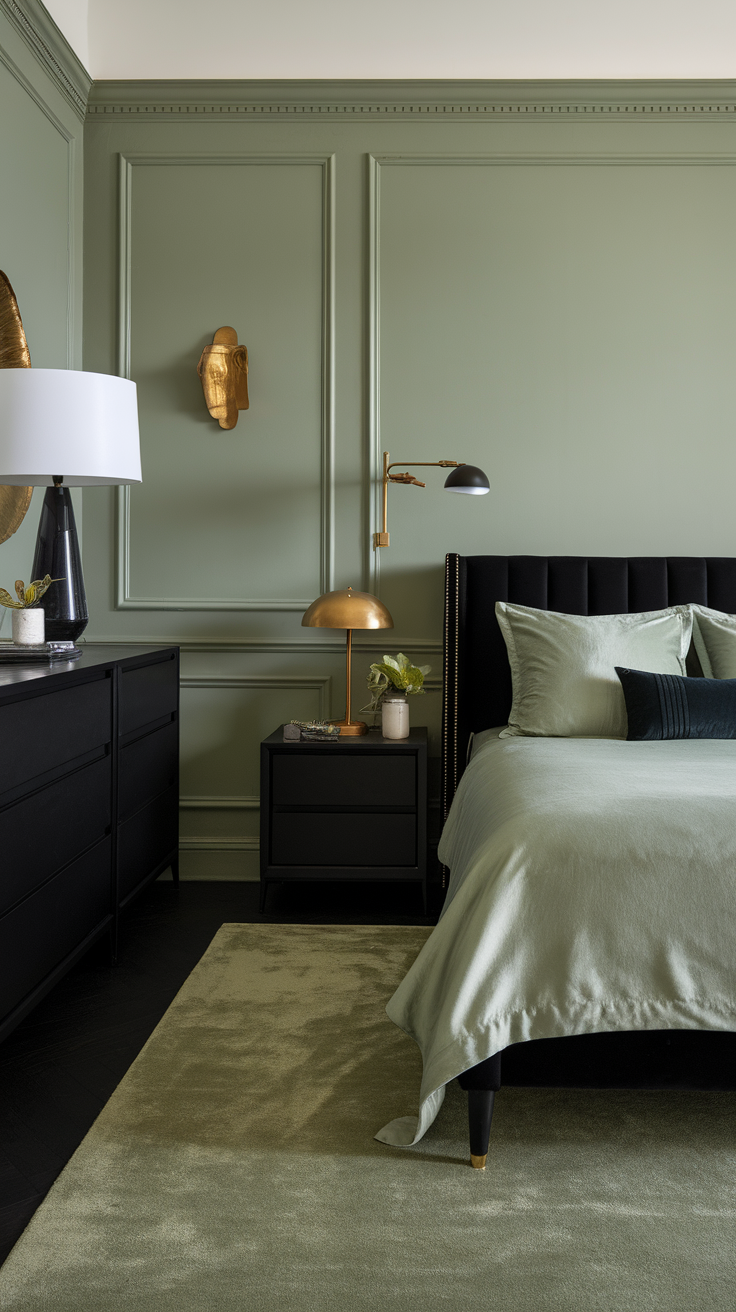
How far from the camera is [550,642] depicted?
302cm

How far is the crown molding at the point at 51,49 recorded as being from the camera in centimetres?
299

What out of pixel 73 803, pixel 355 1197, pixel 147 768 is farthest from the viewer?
pixel 147 768

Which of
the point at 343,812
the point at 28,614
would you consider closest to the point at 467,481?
the point at 343,812

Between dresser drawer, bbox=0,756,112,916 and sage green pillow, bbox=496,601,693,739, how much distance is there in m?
1.29

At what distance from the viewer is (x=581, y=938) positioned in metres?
1.63

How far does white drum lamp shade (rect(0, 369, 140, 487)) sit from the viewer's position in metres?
2.46

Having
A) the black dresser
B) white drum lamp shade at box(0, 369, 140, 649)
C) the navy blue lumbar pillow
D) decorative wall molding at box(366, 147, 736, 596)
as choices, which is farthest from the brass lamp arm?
the navy blue lumbar pillow

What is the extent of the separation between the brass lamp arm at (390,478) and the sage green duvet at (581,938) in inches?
72.6

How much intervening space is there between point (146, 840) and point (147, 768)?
24cm

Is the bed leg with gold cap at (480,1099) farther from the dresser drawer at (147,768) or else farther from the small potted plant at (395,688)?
the small potted plant at (395,688)

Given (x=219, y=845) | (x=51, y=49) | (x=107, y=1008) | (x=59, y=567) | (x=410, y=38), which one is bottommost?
(x=107, y=1008)

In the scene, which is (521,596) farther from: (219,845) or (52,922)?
(52,922)

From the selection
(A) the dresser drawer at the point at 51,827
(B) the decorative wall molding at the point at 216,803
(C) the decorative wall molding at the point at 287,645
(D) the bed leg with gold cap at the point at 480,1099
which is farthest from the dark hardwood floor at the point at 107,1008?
(C) the decorative wall molding at the point at 287,645

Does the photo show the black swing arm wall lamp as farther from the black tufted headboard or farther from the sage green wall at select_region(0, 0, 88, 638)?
the sage green wall at select_region(0, 0, 88, 638)
